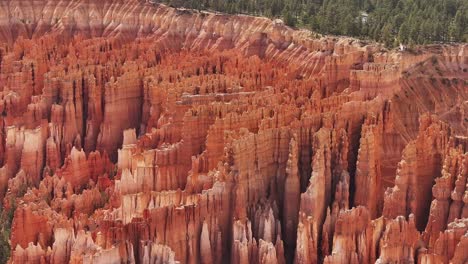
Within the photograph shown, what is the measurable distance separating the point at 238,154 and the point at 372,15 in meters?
38.9

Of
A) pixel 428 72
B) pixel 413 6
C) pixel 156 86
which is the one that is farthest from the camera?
pixel 413 6

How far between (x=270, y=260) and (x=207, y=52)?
119ft

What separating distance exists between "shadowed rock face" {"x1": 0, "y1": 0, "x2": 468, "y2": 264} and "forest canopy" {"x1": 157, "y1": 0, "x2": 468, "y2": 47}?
304 centimetres

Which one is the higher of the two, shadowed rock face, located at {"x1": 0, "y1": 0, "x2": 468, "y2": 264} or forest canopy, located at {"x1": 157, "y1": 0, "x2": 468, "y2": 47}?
forest canopy, located at {"x1": 157, "y1": 0, "x2": 468, "y2": 47}

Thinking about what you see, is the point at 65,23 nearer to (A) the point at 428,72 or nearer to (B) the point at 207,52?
(B) the point at 207,52

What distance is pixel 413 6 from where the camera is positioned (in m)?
76.1

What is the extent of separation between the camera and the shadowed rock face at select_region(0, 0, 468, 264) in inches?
1387

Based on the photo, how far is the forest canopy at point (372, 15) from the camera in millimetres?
64625

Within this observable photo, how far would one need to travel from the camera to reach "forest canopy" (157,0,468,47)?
6462 centimetres

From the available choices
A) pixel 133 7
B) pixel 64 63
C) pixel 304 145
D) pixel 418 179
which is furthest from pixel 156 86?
pixel 133 7

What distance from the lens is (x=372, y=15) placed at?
2876 inches

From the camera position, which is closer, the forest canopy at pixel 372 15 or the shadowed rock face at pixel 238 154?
the shadowed rock face at pixel 238 154

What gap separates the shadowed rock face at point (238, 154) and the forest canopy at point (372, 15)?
9.97 feet

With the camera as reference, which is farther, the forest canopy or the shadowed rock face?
the forest canopy
